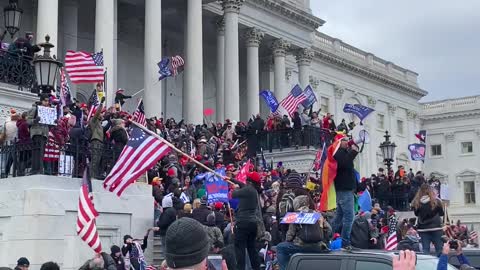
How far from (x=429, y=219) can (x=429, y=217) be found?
1.8 inches

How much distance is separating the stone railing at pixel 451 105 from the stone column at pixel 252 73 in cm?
3501

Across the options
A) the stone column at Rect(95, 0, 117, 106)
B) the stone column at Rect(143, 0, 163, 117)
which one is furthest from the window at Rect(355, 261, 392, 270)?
the stone column at Rect(143, 0, 163, 117)

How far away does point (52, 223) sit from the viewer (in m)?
14.4

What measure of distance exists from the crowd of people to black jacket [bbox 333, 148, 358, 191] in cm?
2

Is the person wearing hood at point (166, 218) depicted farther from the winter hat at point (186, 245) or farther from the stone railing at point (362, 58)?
the stone railing at point (362, 58)

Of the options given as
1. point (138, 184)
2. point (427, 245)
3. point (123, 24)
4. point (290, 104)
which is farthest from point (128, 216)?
point (123, 24)

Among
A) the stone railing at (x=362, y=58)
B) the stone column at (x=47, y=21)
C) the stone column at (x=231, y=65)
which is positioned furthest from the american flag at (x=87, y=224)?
the stone railing at (x=362, y=58)

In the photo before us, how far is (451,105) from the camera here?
231 ft

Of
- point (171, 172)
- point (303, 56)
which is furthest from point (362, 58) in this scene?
point (171, 172)

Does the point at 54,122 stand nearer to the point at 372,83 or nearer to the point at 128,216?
the point at 128,216

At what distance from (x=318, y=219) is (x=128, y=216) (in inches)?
281

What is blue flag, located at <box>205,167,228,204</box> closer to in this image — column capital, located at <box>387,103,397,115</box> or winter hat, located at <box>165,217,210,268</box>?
winter hat, located at <box>165,217,210,268</box>

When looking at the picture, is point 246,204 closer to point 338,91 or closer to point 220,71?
point 220,71

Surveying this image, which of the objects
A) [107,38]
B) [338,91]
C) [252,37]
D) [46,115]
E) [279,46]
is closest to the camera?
[46,115]
